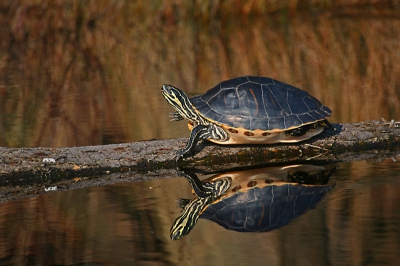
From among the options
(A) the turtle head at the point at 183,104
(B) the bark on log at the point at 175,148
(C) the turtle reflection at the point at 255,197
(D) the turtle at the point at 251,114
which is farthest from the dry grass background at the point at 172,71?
(A) the turtle head at the point at 183,104

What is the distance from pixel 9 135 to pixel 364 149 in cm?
387

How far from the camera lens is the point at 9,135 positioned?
784 cm

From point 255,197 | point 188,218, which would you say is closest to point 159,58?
point 255,197

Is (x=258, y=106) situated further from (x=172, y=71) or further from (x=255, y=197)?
(x=172, y=71)

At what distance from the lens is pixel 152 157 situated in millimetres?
5707

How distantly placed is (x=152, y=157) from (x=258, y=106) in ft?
3.22

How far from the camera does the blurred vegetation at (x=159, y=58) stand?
27.9 feet

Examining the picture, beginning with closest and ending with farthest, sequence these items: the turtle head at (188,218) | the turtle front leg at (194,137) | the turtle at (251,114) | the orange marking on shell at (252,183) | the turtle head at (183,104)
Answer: the turtle head at (188,218) < the orange marking on shell at (252,183) < the turtle front leg at (194,137) < the turtle at (251,114) < the turtle head at (183,104)

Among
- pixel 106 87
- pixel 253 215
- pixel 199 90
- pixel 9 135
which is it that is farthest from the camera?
pixel 106 87

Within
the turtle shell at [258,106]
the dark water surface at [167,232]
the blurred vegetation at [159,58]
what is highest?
the blurred vegetation at [159,58]

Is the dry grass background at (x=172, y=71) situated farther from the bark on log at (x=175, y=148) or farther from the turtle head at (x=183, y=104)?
the turtle head at (x=183, y=104)

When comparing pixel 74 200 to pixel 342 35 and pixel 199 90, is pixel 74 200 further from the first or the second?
pixel 342 35

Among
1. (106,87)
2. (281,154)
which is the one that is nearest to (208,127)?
(281,154)

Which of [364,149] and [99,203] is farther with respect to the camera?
[364,149]
